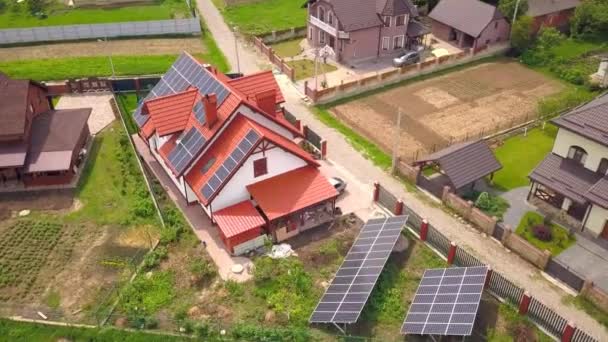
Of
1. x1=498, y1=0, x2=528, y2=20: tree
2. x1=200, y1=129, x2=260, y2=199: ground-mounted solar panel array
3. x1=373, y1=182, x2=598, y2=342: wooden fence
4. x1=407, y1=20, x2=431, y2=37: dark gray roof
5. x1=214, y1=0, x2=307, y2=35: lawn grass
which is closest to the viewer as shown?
x1=373, y1=182, x2=598, y2=342: wooden fence

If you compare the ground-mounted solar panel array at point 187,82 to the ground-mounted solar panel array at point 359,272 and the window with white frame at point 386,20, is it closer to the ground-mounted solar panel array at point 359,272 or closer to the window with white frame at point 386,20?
the ground-mounted solar panel array at point 359,272

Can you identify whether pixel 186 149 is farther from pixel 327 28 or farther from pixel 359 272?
pixel 327 28

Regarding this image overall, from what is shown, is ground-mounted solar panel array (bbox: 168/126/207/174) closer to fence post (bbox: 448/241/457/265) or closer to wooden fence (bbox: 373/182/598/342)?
wooden fence (bbox: 373/182/598/342)

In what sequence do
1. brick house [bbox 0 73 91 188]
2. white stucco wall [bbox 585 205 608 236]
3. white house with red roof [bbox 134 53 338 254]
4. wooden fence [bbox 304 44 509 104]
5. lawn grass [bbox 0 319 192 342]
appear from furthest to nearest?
1. wooden fence [bbox 304 44 509 104]
2. brick house [bbox 0 73 91 188]
3. white stucco wall [bbox 585 205 608 236]
4. white house with red roof [bbox 134 53 338 254]
5. lawn grass [bbox 0 319 192 342]

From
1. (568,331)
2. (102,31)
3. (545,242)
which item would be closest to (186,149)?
(545,242)

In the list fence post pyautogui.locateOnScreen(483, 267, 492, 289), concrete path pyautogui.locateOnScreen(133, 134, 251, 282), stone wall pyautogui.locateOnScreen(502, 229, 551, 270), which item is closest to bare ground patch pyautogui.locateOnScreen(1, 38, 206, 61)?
concrete path pyautogui.locateOnScreen(133, 134, 251, 282)

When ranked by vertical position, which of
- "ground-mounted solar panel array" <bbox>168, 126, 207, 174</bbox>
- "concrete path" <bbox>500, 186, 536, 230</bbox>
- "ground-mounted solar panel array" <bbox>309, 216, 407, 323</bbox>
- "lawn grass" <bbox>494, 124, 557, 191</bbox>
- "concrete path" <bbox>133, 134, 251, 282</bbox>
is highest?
"ground-mounted solar panel array" <bbox>168, 126, 207, 174</bbox>

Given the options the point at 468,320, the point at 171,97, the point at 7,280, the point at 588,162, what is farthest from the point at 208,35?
the point at 468,320
